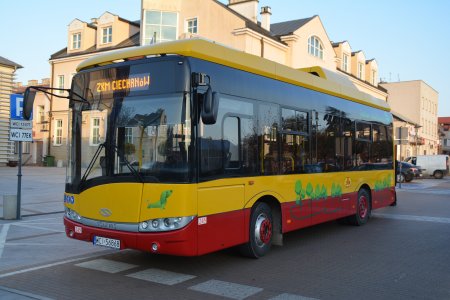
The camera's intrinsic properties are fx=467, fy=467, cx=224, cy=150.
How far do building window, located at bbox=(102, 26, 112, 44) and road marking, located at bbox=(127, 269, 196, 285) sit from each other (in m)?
35.3

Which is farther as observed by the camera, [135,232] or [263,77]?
[263,77]

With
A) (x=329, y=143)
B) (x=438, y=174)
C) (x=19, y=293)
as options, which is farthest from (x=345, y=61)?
(x=19, y=293)

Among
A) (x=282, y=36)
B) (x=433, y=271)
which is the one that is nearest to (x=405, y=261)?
(x=433, y=271)

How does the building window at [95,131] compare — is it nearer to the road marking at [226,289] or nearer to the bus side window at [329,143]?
the road marking at [226,289]

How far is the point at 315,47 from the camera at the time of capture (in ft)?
127

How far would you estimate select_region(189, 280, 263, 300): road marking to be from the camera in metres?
5.86

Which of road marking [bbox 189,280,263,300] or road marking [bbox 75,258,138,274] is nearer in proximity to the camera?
road marking [bbox 189,280,263,300]

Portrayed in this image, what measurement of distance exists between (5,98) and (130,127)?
36.9 metres

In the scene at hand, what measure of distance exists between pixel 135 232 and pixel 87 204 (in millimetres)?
1050

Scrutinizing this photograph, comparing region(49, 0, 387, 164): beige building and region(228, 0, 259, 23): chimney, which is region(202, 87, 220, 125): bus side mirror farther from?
region(228, 0, 259, 23): chimney

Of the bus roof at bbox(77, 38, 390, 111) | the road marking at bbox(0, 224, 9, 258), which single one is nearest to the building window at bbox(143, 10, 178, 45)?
the road marking at bbox(0, 224, 9, 258)

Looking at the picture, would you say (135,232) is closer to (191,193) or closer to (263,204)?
(191,193)

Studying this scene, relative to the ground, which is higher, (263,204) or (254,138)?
(254,138)

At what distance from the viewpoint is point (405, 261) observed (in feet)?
25.6
